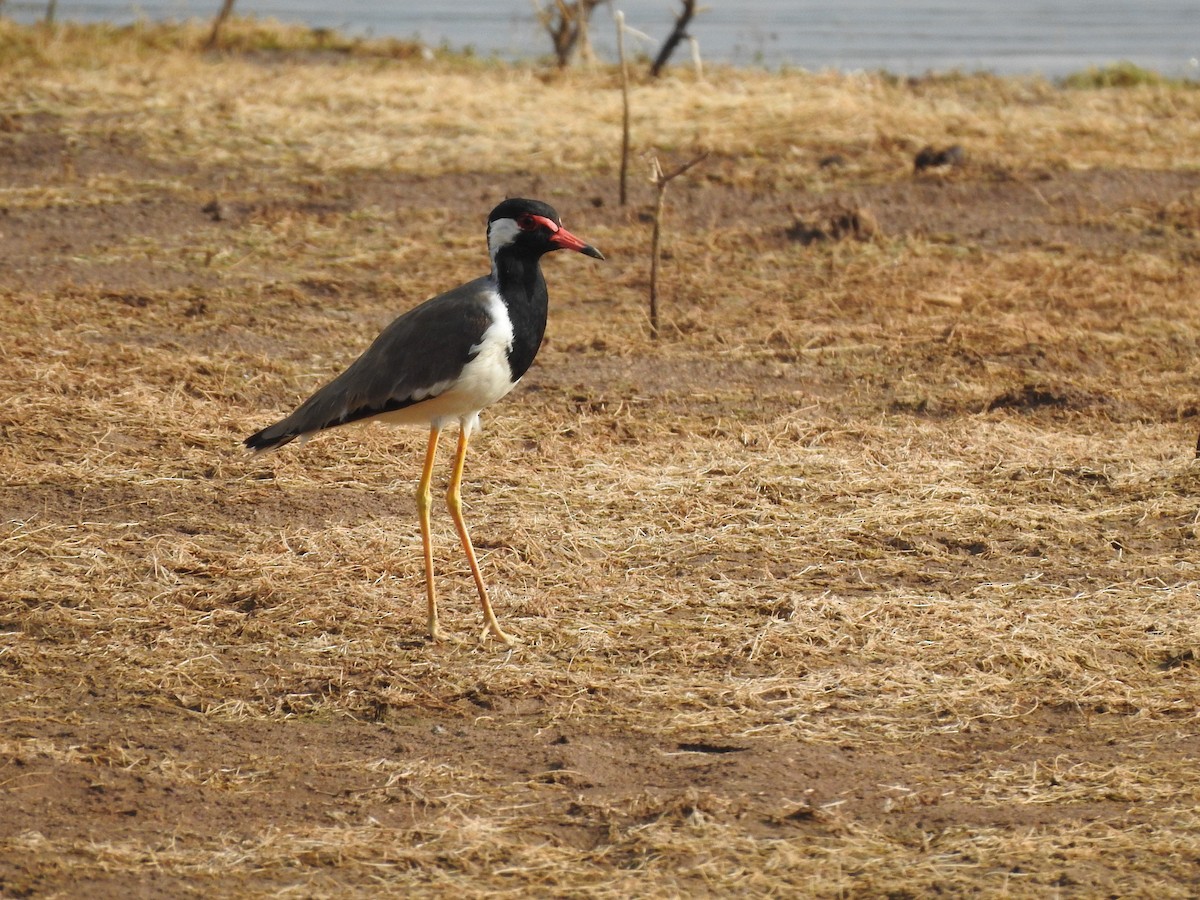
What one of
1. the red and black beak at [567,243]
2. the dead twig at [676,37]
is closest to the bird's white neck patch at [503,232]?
the red and black beak at [567,243]

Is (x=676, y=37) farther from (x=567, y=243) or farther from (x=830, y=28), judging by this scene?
(x=567, y=243)

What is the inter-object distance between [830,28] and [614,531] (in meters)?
14.4

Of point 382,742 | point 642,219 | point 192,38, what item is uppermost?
point 192,38

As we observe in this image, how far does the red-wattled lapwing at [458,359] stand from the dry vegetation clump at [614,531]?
50 cm

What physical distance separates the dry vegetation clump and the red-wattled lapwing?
50 cm

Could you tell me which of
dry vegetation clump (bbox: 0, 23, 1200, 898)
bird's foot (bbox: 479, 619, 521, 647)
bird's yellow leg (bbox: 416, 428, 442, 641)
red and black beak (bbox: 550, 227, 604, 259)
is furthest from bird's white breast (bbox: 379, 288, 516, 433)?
bird's foot (bbox: 479, 619, 521, 647)

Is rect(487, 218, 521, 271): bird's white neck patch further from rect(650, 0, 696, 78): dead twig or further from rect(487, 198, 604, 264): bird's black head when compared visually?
rect(650, 0, 696, 78): dead twig

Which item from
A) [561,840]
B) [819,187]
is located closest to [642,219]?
[819,187]

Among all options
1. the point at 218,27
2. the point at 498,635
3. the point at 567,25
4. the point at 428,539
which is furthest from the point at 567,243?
the point at 218,27

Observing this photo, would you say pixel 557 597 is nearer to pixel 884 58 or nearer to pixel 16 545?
pixel 16 545

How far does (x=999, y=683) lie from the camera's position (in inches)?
A: 215

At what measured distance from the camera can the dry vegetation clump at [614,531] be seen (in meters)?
4.55

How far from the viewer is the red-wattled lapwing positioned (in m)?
5.94

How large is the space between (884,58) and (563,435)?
10903mm
